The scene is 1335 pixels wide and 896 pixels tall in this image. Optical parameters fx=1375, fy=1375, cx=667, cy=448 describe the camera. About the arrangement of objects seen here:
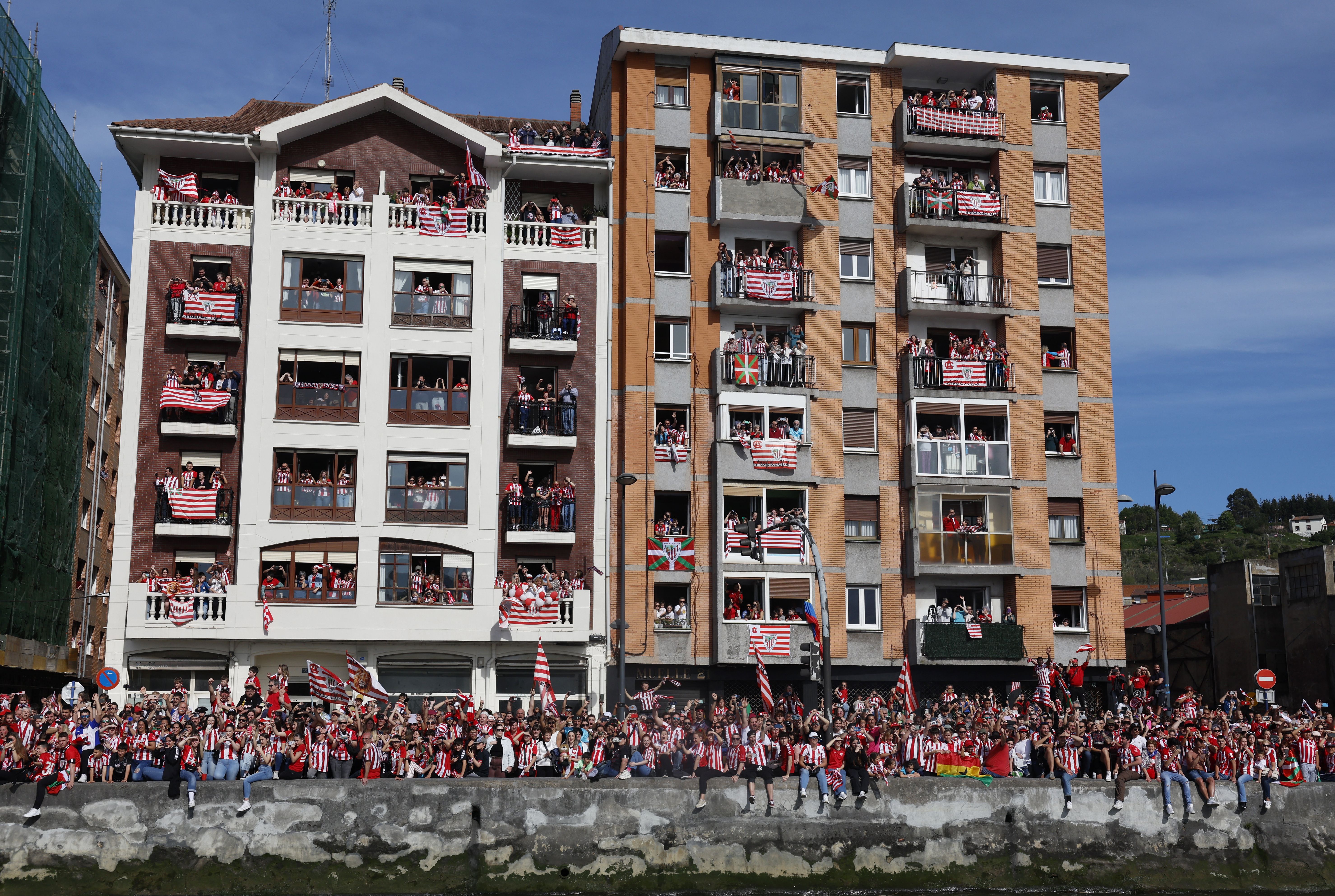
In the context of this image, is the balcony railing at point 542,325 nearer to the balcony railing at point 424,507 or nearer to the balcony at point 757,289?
the balcony at point 757,289

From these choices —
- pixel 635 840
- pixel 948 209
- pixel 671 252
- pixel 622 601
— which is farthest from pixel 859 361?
pixel 635 840

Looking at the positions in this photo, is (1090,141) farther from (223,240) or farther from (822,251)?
(223,240)

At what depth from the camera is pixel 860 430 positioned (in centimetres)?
5100

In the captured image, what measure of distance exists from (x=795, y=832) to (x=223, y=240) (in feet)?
96.9

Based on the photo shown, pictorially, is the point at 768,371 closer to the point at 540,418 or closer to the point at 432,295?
the point at 540,418

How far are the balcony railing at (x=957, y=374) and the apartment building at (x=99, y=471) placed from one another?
34.5 meters

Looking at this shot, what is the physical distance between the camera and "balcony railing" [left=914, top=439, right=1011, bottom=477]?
50.4m

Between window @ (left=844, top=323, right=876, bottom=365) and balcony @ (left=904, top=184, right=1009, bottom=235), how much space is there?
13.9ft

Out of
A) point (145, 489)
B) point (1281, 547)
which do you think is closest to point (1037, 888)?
point (145, 489)

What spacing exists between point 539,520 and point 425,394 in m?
5.90

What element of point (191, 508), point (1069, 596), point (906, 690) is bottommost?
point (906, 690)

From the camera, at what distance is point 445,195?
50.0 m

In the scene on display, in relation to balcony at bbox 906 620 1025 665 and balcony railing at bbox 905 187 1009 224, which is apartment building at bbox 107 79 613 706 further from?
balcony railing at bbox 905 187 1009 224

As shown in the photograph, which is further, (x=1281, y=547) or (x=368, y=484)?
(x=1281, y=547)
